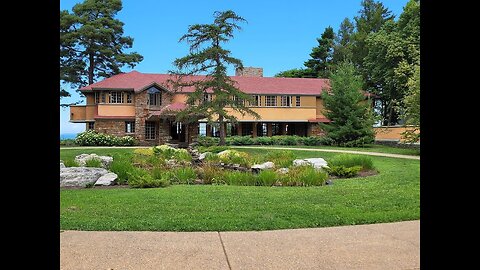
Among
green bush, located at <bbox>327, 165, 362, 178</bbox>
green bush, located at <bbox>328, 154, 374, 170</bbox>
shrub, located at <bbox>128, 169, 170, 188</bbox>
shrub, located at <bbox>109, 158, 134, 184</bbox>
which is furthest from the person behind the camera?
green bush, located at <bbox>328, 154, 374, 170</bbox>

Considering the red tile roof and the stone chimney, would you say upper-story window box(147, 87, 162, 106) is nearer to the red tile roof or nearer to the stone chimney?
the red tile roof

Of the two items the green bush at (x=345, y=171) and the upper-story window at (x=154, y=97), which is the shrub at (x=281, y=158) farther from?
the upper-story window at (x=154, y=97)

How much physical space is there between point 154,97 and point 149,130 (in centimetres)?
286

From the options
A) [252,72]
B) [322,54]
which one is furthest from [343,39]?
[252,72]

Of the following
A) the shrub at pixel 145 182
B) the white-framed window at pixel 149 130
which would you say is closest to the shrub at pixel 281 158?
the shrub at pixel 145 182

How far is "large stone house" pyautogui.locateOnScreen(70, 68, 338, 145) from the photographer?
3272cm

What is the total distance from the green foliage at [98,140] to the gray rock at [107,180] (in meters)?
19.6

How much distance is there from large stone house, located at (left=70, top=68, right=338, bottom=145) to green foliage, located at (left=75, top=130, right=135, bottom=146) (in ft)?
6.10

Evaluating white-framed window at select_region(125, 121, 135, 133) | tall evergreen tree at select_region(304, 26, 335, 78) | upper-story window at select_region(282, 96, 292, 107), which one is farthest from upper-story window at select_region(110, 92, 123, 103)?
tall evergreen tree at select_region(304, 26, 335, 78)

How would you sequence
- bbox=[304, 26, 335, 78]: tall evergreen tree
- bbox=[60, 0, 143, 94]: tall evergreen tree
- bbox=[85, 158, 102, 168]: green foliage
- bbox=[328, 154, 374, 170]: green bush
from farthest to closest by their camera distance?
bbox=[304, 26, 335, 78]: tall evergreen tree
bbox=[60, 0, 143, 94]: tall evergreen tree
bbox=[85, 158, 102, 168]: green foliage
bbox=[328, 154, 374, 170]: green bush

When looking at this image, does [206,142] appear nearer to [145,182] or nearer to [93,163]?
[93,163]
